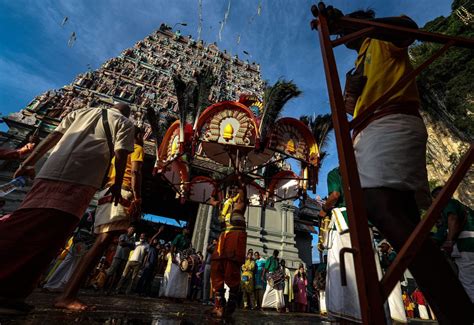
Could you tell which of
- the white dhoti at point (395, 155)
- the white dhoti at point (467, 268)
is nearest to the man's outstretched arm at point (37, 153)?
the white dhoti at point (395, 155)

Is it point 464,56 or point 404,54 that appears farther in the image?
point 464,56

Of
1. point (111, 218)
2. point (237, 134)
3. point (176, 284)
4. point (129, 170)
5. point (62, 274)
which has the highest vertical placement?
point (237, 134)

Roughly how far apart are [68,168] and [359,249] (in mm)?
2222

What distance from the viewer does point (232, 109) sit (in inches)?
219

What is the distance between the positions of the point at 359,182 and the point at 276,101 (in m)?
4.64

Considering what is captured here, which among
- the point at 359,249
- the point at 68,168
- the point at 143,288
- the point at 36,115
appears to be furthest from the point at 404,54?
the point at 36,115

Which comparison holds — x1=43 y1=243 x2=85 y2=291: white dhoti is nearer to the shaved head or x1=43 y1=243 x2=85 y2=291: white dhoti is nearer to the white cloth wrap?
the white cloth wrap

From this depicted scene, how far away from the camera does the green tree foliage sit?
14523 mm

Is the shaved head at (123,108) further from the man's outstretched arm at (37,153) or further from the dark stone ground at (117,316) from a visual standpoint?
the dark stone ground at (117,316)

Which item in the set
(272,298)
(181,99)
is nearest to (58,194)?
(181,99)

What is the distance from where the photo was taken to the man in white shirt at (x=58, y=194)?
1671mm

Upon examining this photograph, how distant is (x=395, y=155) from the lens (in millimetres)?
1313

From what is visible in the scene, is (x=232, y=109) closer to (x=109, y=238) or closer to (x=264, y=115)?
(x=264, y=115)

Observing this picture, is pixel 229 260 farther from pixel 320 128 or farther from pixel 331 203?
pixel 320 128
